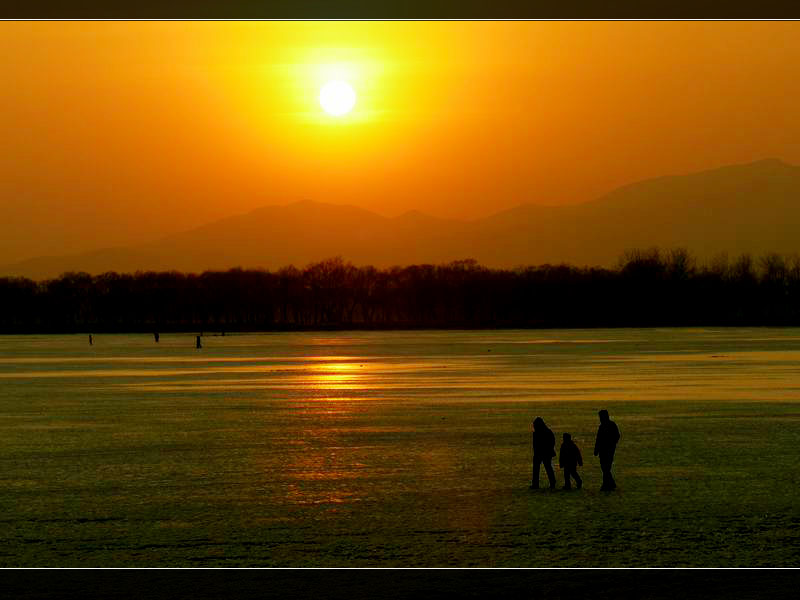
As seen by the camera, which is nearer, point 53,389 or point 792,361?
point 53,389

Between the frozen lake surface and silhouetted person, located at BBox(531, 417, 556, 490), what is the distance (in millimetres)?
530

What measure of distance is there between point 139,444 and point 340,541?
13.5 meters

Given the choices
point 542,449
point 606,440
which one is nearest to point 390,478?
point 542,449

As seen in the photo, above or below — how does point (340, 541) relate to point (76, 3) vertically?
below

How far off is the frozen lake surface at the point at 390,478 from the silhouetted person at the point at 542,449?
0.53 metres

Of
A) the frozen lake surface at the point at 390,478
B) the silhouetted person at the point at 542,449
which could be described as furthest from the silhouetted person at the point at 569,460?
the frozen lake surface at the point at 390,478

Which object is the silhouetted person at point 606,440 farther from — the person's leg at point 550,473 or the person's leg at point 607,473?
the person's leg at point 550,473

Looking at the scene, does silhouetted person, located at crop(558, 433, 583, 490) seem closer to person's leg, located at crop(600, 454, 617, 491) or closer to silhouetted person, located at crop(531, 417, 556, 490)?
silhouetted person, located at crop(531, 417, 556, 490)

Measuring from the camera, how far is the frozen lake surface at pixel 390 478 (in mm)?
17750

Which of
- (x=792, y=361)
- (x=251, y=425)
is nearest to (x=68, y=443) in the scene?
(x=251, y=425)

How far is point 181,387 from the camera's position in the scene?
5275 centimetres

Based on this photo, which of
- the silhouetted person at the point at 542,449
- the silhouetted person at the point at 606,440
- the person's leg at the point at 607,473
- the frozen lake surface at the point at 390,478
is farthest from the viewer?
the silhouetted person at the point at 542,449
